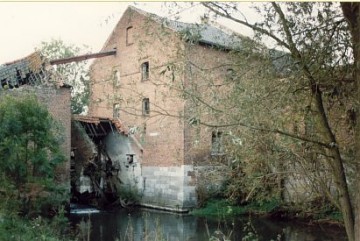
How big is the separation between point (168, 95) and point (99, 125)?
18.1 meters

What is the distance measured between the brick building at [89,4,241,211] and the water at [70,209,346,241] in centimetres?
199

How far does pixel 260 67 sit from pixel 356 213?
1.92 m

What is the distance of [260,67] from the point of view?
5309 mm

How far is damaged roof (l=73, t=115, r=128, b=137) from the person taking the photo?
2170 centimetres

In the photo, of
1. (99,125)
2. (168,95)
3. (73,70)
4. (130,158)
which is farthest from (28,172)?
(73,70)

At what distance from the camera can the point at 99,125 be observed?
23.4m

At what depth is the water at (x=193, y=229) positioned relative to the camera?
45.4 ft

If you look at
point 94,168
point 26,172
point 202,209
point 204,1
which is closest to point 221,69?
point 204,1

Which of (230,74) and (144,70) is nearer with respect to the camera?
(230,74)

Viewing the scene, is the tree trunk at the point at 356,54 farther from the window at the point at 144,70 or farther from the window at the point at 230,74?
the window at the point at 144,70

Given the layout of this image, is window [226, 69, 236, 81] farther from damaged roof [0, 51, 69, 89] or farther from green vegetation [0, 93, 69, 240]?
damaged roof [0, 51, 69, 89]

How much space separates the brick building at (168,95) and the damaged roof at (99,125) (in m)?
0.46

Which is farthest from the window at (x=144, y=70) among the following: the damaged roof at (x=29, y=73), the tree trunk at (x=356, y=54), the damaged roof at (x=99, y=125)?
the tree trunk at (x=356, y=54)

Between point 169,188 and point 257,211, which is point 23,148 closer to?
point 169,188
